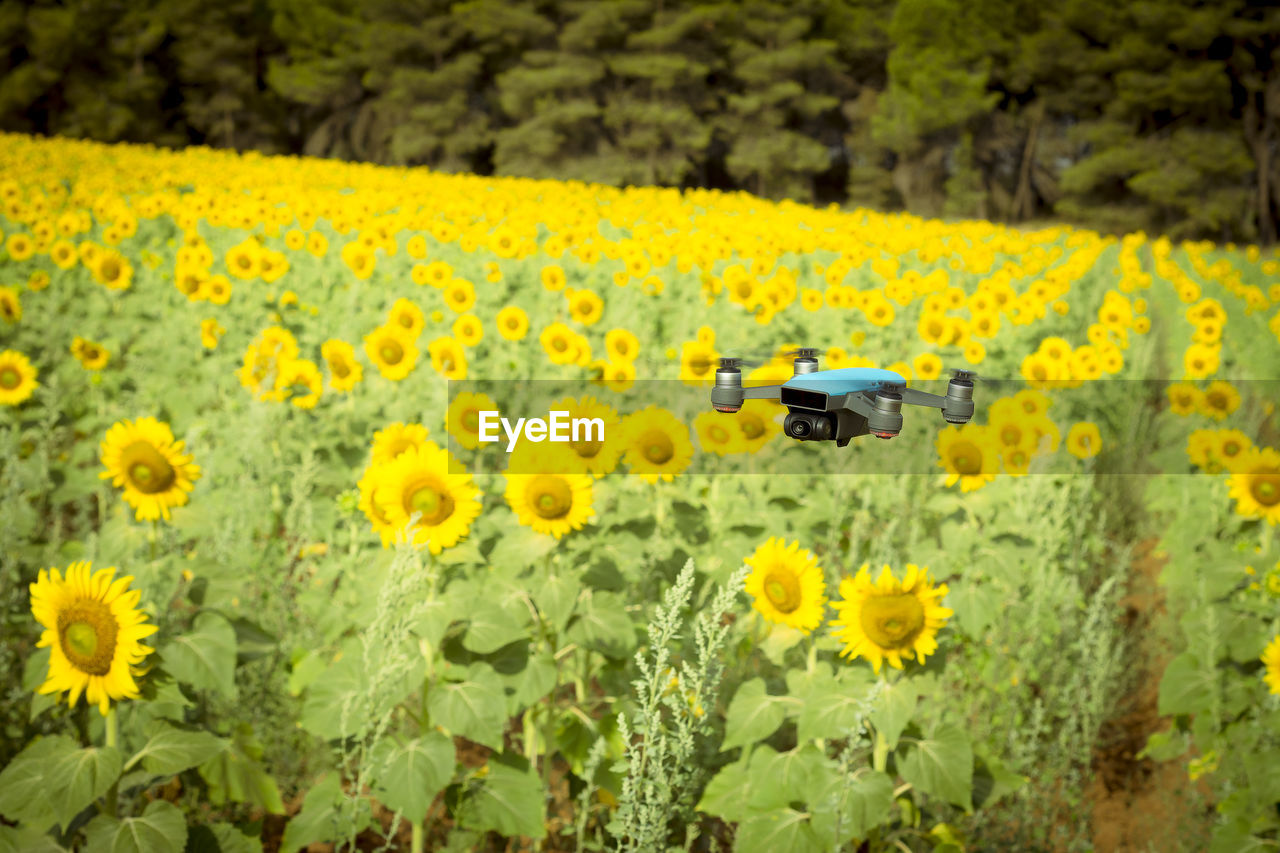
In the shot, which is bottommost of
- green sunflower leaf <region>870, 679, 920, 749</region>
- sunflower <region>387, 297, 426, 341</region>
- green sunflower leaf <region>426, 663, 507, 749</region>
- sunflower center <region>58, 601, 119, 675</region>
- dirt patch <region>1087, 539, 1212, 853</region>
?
dirt patch <region>1087, 539, 1212, 853</region>

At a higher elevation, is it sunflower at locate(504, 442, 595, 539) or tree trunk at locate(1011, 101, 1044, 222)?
tree trunk at locate(1011, 101, 1044, 222)

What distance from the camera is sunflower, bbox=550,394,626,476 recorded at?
7.35 feet

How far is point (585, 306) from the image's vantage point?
623 cm

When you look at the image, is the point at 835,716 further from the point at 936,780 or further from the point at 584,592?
the point at 584,592

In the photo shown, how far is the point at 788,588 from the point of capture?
2.33 meters

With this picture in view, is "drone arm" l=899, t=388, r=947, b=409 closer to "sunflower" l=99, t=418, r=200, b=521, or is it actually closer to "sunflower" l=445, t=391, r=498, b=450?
"sunflower" l=445, t=391, r=498, b=450

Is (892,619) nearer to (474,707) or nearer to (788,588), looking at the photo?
(788,588)

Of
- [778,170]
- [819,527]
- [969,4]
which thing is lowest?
[819,527]

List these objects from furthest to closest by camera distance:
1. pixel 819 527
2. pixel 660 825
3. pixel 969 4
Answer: pixel 969 4
pixel 819 527
pixel 660 825

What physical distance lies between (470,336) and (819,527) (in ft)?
8.40

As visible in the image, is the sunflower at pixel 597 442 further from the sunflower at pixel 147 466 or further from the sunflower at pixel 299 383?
the sunflower at pixel 299 383

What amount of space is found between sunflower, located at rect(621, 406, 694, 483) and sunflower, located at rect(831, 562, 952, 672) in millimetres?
569

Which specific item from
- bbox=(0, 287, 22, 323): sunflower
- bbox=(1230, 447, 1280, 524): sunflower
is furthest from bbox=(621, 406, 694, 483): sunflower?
bbox=(0, 287, 22, 323): sunflower

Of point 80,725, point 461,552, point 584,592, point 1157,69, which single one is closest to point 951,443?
point 584,592
